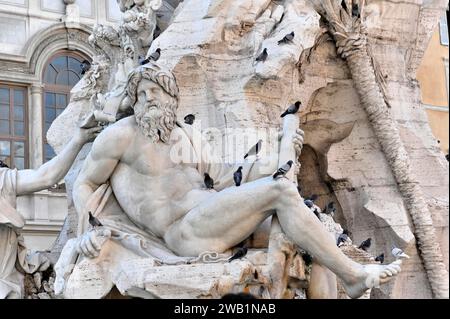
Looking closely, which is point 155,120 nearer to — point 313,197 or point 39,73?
point 313,197

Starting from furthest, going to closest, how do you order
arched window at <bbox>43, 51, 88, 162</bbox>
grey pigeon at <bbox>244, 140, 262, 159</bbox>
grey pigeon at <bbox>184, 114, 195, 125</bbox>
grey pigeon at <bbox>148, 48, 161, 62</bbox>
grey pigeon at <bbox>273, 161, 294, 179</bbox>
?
arched window at <bbox>43, 51, 88, 162</bbox> → grey pigeon at <bbox>148, 48, 161, 62</bbox> → grey pigeon at <bbox>184, 114, 195, 125</bbox> → grey pigeon at <bbox>244, 140, 262, 159</bbox> → grey pigeon at <bbox>273, 161, 294, 179</bbox>

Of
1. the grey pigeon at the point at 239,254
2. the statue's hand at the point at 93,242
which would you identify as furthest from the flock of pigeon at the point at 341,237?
the statue's hand at the point at 93,242

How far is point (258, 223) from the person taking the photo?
24.2ft

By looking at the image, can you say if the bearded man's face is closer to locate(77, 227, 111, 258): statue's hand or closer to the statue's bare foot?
locate(77, 227, 111, 258): statue's hand

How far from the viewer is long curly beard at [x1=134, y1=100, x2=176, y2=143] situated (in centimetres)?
767

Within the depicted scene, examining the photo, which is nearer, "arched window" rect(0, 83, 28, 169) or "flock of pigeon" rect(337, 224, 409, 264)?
"flock of pigeon" rect(337, 224, 409, 264)

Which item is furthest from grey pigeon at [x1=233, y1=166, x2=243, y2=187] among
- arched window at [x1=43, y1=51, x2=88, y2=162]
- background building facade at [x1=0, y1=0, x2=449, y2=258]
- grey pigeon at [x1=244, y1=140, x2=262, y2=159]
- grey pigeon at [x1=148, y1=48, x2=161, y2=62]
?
arched window at [x1=43, y1=51, x2=88, y2=162]

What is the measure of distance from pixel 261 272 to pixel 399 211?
2222mm

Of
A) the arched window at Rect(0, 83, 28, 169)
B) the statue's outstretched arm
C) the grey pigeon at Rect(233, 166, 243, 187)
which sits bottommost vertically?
the grey pigeon at Rect(233, 166, 243, 187)

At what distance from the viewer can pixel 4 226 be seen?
8883 mm

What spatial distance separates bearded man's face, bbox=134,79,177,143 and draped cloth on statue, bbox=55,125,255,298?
167mm

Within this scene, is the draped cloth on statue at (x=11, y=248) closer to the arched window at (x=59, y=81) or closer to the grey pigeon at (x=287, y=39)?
the grey pigeon at (x=287, y=39)

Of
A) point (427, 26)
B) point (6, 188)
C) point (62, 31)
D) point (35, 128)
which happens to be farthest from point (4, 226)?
point (62, 31)
